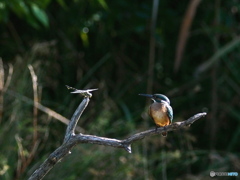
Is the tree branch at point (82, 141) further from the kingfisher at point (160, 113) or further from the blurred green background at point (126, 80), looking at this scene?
the blurred green background at point (126, 80)

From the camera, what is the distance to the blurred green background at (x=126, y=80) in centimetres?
357

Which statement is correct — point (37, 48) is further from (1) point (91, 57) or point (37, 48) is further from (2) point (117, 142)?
(2) point (117, 142)

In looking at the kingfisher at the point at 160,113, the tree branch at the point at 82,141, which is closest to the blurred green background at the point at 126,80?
the kingfisher at the point at 160,113

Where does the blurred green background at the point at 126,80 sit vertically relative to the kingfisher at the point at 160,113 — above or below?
above

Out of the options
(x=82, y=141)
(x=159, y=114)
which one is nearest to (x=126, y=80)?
(x=159, y=114)

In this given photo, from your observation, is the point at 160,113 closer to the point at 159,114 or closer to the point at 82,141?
the point at 159,114

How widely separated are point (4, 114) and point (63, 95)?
978 mm

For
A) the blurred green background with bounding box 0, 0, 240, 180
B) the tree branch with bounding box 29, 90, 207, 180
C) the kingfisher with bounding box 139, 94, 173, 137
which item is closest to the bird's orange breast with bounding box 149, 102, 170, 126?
the kingfisher with bounding box 139, 94, 173, 137

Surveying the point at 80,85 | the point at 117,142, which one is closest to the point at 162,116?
the point at 117,142

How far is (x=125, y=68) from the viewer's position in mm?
4941

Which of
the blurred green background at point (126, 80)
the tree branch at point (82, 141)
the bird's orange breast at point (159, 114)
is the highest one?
the blurred green background at point (126, 80)

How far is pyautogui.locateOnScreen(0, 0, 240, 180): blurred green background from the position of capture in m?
3.57

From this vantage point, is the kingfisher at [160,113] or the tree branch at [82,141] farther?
the kingfisher at [160,113]

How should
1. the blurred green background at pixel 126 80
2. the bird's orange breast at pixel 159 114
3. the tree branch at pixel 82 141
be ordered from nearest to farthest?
the tree branch at pixel 82 141, the bird's orange breast at pixel 159 114, the blurred green background at pixel 126 80
